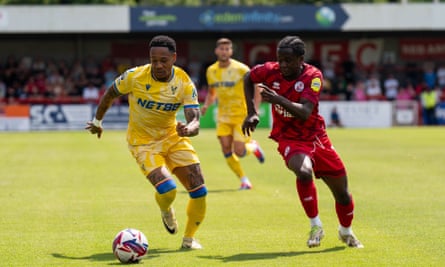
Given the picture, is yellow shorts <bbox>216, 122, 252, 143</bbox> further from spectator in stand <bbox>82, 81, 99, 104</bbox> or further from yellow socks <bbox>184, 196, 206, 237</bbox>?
spectator in stand <bbox>82, 81, 99, 104</bbox>

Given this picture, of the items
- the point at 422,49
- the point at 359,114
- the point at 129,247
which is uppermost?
the point at 129,247

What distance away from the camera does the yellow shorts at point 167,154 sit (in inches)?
381

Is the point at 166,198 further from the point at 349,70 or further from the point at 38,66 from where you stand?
the point at 349,70

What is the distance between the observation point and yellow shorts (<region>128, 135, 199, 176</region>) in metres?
9.69

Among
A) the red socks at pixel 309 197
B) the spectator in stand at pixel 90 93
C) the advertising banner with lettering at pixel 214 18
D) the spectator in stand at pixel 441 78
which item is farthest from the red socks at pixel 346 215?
the spectator in stand at pixel 441 78

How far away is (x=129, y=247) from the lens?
8.66 m

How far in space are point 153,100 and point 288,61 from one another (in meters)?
1.62

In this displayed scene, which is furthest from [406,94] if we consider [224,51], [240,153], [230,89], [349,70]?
[224,51]

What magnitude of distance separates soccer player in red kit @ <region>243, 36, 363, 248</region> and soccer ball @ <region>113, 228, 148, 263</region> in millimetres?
1678

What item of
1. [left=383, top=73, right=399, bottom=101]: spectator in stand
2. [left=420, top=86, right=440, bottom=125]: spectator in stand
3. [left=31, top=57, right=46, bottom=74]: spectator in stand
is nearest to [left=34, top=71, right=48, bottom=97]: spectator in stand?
[left=31, top=57, right=46, bottom=74]: spectator in stand

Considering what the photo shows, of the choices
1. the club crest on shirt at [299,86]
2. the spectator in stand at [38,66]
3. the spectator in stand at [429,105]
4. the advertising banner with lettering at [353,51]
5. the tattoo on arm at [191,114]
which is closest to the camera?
the club crest on shirt at [299,86]

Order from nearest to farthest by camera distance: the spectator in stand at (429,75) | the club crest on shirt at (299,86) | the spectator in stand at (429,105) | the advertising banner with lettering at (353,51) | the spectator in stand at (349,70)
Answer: the club crest on shirt at (299,86) < the spectator in stand at (429,105) < the spectator in stand at (429,75) < the spectator in stand at (349,70) < the advertising banner with lettering at (353,51)

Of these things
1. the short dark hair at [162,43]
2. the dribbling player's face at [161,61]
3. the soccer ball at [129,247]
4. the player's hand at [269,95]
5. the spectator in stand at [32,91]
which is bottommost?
the spectator in stand at [32,91]

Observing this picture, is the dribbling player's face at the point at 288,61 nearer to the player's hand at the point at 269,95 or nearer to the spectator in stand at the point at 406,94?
the player's hand at the point at 269,95
